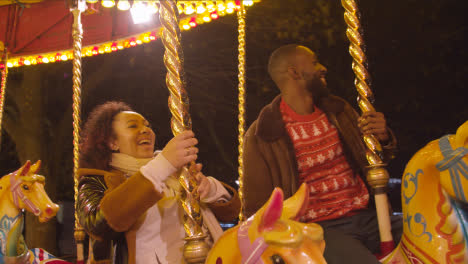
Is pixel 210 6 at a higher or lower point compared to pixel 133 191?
higher

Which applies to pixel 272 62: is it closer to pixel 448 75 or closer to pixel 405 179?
pixel 405 179

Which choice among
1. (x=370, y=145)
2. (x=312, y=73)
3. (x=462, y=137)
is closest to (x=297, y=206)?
(x=462, y=137)

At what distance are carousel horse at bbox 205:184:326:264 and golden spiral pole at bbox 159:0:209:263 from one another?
1.14ft

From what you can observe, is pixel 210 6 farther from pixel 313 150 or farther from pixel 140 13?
pixel 313 150

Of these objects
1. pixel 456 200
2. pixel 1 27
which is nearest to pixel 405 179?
pixel 456 200

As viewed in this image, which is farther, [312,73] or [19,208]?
[19,208]

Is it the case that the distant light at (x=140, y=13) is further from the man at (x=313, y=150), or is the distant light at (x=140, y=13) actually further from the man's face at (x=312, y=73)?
the man's face at (x=312, y=73)

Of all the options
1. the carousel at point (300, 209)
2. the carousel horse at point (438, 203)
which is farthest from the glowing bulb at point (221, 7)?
the carousel horse at point (438, 203)

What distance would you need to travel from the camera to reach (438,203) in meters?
1.86

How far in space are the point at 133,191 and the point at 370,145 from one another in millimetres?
1173

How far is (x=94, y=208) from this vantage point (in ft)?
7.38

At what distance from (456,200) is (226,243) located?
996 mm

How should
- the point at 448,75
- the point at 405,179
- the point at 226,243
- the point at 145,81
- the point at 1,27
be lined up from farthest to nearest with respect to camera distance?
1. the point at 145,81
2. the point at 448,75
3. the point at 1,27
4. the point at 405,179
5. the point at 226,243

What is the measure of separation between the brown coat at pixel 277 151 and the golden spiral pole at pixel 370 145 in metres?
0.46
